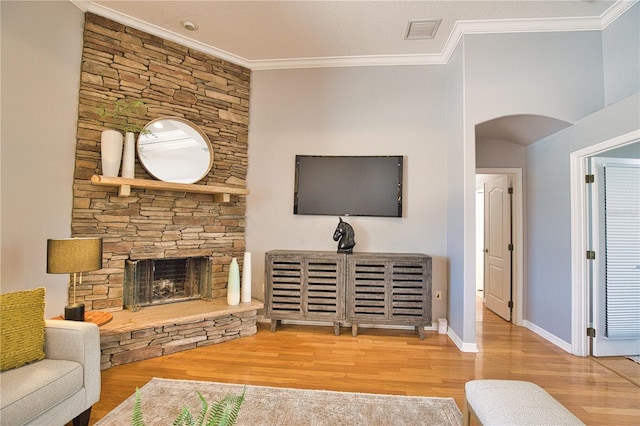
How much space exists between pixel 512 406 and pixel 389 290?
188 cm

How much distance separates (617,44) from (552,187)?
1.49m

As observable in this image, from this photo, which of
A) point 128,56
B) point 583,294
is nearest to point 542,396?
point 583,294

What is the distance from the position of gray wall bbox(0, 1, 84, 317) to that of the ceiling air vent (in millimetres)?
3377

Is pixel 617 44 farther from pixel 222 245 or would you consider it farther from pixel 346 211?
pixel 222 245

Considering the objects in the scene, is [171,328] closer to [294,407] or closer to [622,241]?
[294,407]

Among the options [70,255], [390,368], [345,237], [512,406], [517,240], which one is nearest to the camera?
[512,406]

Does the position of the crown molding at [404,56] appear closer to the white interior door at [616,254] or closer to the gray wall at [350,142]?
the gray wall at [350,142]

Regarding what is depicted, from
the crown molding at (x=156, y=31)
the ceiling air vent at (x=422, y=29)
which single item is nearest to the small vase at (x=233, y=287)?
the crown molding at (x=156, y=31)

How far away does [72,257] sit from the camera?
208 cm

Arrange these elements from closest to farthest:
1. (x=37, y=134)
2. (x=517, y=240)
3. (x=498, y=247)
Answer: (x=37, y=134) → (x=517, y=240) → (x=498, y=247)

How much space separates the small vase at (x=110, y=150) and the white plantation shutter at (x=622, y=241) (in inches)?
189

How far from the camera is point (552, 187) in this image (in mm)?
3244

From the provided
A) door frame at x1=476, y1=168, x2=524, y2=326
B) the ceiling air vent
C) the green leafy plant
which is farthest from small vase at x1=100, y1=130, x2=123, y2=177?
door frame at x1=476, y1=168, x2=524, y2=326

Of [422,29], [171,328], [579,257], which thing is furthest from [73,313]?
[579,257]
